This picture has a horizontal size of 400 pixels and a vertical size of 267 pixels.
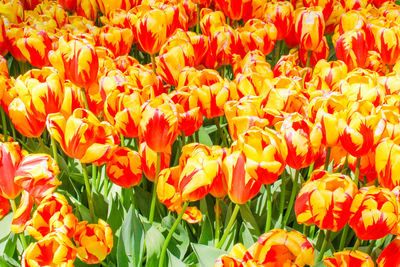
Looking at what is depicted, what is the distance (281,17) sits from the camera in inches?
59.0

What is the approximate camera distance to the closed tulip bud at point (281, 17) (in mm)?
1493

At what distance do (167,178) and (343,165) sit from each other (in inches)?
14.8

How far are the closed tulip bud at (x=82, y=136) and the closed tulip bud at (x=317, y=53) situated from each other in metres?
0.77

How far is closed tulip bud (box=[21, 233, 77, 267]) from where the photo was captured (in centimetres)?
73

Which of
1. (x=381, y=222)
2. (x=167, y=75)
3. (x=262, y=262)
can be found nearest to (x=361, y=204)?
(x=381, y=222)

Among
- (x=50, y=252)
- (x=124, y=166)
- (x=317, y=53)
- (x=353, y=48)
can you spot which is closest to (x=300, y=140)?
(x=124, y=166)

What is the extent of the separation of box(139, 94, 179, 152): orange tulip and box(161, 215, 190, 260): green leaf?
0.17m

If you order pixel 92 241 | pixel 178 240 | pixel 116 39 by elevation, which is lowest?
pixel 178 240

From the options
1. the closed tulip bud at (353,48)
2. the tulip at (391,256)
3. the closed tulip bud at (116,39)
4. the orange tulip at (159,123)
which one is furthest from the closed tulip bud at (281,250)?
the closed tulip bud at (116,39)

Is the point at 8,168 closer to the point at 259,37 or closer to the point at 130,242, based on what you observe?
the point at 130,242

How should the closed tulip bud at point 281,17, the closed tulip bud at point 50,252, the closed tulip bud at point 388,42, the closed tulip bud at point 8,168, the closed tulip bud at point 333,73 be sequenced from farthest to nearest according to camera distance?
the closed tulip bud at point 281,17, the closed tulip bud at point 388,42, the closed tulip bud at point 333,73, the closed tulip bud at point 8,168, the closed tulip bud at point 50,252

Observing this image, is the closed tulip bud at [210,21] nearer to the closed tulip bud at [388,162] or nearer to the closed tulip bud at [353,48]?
the closed tulip bud at [353,48]

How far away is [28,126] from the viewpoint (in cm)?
102

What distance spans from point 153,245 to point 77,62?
0.39 metres
